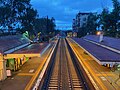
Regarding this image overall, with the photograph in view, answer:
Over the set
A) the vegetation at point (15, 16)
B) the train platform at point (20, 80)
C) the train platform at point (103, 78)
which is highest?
the vegetation at point (15, 16)

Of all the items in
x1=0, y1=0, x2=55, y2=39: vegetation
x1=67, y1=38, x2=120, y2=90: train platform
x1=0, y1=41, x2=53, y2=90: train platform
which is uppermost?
x1=0, y1=0, x2=55, y2=39: vegetation

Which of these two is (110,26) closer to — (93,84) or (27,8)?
(27,8)

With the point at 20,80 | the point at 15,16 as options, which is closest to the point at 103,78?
the point at 20,80

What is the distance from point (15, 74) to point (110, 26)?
110 feet

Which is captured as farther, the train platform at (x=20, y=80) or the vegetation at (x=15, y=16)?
the vegetation at (x=15, y=16)

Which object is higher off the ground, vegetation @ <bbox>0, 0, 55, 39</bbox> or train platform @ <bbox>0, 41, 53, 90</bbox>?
vegetation @ <bbox>0, 0, 55, 39</bbox>

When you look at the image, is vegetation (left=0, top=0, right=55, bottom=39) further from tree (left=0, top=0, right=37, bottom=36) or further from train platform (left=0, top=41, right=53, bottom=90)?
train platform (left=0, top=41, right=53, bottom=90)

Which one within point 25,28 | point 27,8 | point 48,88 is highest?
point 27,8

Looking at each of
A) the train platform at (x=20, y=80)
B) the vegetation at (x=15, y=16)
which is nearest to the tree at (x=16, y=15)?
the vegetation at (x=15, y=16)

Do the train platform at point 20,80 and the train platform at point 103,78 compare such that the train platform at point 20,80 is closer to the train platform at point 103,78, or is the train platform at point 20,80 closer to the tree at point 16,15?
the train platform at point 103,78

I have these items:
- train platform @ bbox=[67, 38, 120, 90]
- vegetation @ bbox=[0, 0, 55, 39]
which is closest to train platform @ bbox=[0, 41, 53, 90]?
train platform @ bbox=[67, 38, 120, 90]

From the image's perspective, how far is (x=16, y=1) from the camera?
53.0 m

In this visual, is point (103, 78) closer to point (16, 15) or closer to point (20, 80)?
point (20, 80)

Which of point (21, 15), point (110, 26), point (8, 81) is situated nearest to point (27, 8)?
point (21, 15)
